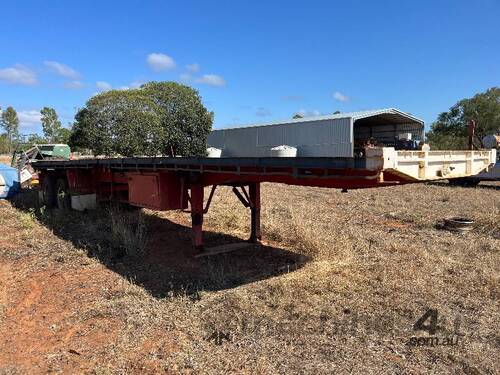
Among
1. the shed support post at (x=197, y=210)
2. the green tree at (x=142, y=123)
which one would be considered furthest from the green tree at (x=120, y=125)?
the shed support post at (x=197, y=210)

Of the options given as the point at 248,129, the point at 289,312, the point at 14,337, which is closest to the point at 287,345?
the point at 289,312

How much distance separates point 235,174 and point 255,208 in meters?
2.08

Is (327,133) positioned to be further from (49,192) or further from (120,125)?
(120,125)

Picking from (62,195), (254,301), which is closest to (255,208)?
(254,301)

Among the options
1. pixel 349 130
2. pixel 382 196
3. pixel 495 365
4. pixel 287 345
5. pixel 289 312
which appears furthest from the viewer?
pixel 382 196

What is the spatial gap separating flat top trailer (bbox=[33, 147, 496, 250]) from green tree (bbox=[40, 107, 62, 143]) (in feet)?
173

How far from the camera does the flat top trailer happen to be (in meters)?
4.49

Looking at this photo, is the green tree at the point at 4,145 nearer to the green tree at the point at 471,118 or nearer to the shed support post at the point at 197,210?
the green tree at the point at 471,118

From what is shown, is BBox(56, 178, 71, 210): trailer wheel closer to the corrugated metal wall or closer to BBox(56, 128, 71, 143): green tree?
the corrugated metal wall

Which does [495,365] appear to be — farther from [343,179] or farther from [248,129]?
[248,129]

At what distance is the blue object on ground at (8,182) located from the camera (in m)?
15.1

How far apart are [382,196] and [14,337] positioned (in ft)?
42.8

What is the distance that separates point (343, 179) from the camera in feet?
15.4

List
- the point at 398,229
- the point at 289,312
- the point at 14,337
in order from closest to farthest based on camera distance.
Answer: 1. the point at 14,337
2. the point at 289,312
3. the point at 398,229
